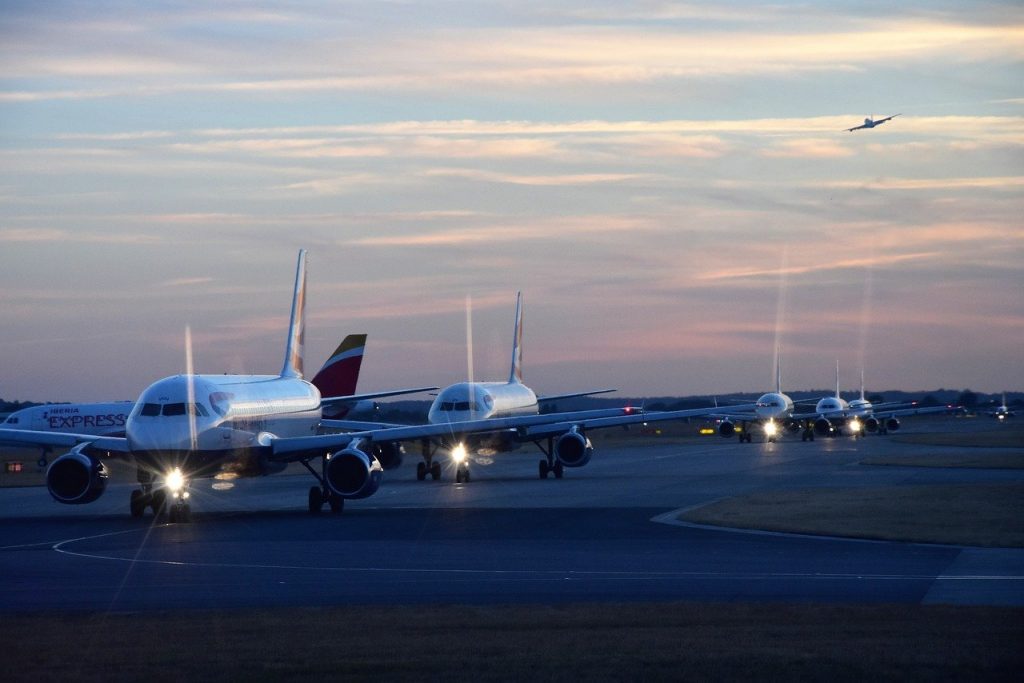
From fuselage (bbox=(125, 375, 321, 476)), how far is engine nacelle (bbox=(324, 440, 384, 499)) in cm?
276

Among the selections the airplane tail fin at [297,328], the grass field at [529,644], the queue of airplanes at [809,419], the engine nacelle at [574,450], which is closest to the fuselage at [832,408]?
the queue of airplanes at [809,419]

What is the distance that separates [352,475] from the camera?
33.2m

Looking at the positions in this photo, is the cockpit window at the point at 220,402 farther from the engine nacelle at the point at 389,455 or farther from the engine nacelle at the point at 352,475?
the engine nacelle at the point at 389,455

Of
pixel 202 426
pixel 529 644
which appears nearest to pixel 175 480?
pixel 202 426

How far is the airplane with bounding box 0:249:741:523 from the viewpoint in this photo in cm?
3250

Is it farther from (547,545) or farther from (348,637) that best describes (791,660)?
(547,545)

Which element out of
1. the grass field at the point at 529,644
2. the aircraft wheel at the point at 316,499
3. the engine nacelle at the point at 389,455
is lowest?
the engine nacelle at the point at 389,455

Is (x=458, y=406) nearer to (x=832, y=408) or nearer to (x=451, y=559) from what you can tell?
(x=451, y=559)

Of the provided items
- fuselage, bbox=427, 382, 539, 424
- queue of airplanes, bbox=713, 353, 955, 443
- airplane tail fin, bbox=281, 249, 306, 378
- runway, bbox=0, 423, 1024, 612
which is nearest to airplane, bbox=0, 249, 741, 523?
runway, bbox=0, 423, 1024, 612

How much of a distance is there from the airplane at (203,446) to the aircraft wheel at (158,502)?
0.02 metres

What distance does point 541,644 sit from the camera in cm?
1374

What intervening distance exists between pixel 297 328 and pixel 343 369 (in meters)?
12.7

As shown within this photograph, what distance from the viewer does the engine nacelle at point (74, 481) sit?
3250 cm

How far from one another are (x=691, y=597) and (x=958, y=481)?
94.0 ft
